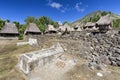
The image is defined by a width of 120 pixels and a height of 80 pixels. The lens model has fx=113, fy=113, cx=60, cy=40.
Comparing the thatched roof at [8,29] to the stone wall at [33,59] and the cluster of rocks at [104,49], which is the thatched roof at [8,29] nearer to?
the stone wall at [33,59]

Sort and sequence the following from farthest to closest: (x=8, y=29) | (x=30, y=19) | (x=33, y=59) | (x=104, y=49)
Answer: (x=30, y=19) < (x=8, y=29) < (x=104, y=49) < (x=33, y=59)

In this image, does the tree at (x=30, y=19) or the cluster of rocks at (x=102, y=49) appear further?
the tree at (x=30, y=19)

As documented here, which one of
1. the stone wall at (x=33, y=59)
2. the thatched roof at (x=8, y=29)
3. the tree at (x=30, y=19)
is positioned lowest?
the stone wall at (x=33, y=59)

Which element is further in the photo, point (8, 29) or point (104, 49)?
point (8, 29)

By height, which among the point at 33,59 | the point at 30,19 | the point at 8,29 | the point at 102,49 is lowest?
the point at 33,59

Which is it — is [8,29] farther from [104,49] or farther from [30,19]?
[104,49]

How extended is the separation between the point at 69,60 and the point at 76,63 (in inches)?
46.7

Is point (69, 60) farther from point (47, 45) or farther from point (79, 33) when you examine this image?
point (47, 45)

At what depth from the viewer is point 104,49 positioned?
14.7 m

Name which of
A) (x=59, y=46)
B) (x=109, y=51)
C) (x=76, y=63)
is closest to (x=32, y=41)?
(x=59, y=46)

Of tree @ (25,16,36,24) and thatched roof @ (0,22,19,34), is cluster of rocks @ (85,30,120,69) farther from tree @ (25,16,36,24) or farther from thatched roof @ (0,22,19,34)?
tree @ (25,16,36,24)

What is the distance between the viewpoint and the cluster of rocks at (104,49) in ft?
43.0

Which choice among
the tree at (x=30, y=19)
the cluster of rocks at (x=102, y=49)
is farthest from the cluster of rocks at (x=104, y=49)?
the tree at (x=30, y=19)

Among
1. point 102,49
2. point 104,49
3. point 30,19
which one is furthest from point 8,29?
point 104,49
